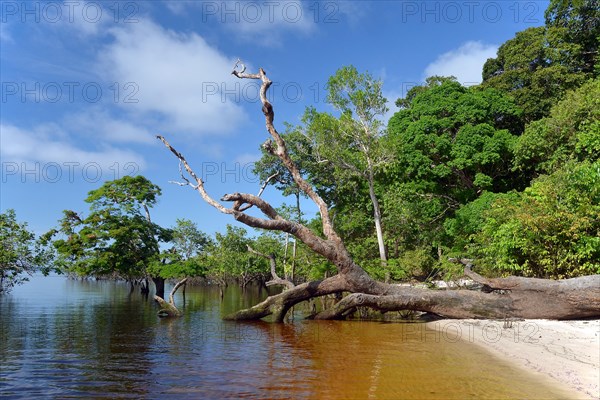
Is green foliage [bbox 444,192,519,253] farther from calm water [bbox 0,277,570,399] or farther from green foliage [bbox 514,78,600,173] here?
calm water [bbox 0,277,570,399]

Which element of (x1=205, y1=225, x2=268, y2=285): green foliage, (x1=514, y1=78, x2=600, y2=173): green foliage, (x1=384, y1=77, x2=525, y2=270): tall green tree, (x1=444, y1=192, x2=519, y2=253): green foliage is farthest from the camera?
(x1=205, y1=225, x2=268, y2=285): green foliage

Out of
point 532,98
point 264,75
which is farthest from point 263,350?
point 532,98

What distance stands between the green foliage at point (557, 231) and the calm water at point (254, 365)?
4.84 meters

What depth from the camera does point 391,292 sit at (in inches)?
648

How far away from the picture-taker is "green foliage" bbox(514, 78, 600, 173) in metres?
19.7

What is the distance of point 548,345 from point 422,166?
17468mm

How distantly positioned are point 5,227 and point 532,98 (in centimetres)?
3857

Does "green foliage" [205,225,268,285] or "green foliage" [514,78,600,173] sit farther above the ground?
"green foliage" [514,78,600,173]

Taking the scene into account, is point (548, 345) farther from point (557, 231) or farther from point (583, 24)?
point (583, 24)

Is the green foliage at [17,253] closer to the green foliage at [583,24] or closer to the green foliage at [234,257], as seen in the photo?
the green foliage at [234,257]

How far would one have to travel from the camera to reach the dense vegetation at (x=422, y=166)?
76.3 feet

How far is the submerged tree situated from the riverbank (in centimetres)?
53

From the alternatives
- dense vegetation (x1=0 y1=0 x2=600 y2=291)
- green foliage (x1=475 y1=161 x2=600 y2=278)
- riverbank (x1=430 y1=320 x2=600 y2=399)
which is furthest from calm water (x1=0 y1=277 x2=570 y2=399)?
dense vegetation (x1=0 y1=0 x2=600 y2=291)

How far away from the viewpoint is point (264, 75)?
54.3 ft
